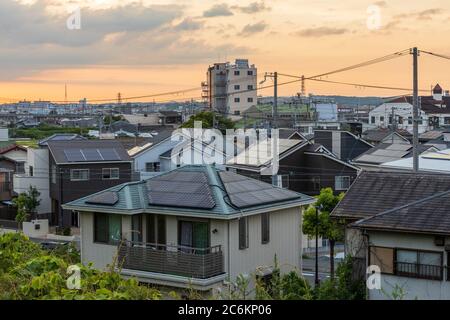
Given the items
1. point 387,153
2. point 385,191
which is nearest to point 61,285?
point 385,191

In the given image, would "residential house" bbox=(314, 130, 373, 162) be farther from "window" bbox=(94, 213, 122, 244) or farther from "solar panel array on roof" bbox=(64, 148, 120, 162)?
"window" bbox=(94, 213, 122, 244)

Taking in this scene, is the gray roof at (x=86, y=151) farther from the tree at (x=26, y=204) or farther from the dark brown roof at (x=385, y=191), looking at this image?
the dark brown roof at (x=385, y=191)

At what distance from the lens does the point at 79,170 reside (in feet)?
108

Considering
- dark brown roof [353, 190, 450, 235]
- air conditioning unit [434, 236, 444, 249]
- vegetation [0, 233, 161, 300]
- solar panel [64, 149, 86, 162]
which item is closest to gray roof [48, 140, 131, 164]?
solar panel [64, 149, 86, 162]

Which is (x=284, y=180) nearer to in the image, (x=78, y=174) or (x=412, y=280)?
(x=78, y=174)

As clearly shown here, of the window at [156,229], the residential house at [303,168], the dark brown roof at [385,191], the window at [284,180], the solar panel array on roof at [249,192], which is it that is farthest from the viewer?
the residential house at [303,168]

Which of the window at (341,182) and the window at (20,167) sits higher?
the window at (20,167)

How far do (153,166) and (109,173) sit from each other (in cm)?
439

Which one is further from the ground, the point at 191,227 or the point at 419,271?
the point at 191,227

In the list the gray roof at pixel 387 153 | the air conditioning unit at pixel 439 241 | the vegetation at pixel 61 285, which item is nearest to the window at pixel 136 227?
the air conditioning unit at pixel 439 241

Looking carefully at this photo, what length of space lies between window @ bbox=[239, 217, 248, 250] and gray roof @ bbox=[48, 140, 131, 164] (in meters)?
20.5

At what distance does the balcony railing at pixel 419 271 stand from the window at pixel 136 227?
5.62 m

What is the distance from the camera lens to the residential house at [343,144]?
38.0 m
